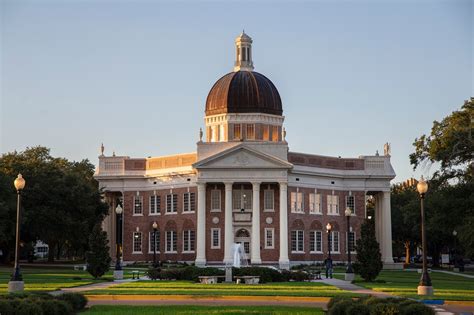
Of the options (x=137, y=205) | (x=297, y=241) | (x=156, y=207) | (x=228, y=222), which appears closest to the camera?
(x=228, y=222)

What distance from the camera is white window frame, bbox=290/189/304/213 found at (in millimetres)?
84500

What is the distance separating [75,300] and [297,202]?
60482 millimetres

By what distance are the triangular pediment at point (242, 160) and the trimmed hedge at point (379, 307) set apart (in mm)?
56913

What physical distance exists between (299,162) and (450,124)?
2890 centimetres

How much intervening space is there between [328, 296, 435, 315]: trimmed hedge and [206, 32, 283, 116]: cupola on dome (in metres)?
65.5

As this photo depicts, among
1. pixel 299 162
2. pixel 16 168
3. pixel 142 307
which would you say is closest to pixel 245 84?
pixel 299 162

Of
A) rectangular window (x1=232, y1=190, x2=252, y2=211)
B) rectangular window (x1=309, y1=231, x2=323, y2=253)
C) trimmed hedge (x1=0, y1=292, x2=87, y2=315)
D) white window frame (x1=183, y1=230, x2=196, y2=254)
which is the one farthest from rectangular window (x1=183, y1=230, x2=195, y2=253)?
trimmed hedge (x1=0, y1=292, x2=87, y2=315)

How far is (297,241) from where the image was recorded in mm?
84750

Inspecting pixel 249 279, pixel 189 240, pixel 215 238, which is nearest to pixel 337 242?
pixel 215 238

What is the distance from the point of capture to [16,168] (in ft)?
278

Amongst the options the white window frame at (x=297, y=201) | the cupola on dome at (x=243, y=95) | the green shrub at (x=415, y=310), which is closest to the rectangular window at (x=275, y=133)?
the cupola on dome at (x=243, y=95)

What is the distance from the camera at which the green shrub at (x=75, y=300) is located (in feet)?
82.1

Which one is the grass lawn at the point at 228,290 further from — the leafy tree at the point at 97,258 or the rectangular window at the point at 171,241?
the rectangular window at the point at 171,241

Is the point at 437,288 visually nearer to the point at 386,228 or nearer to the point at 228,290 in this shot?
the point at 228,290
